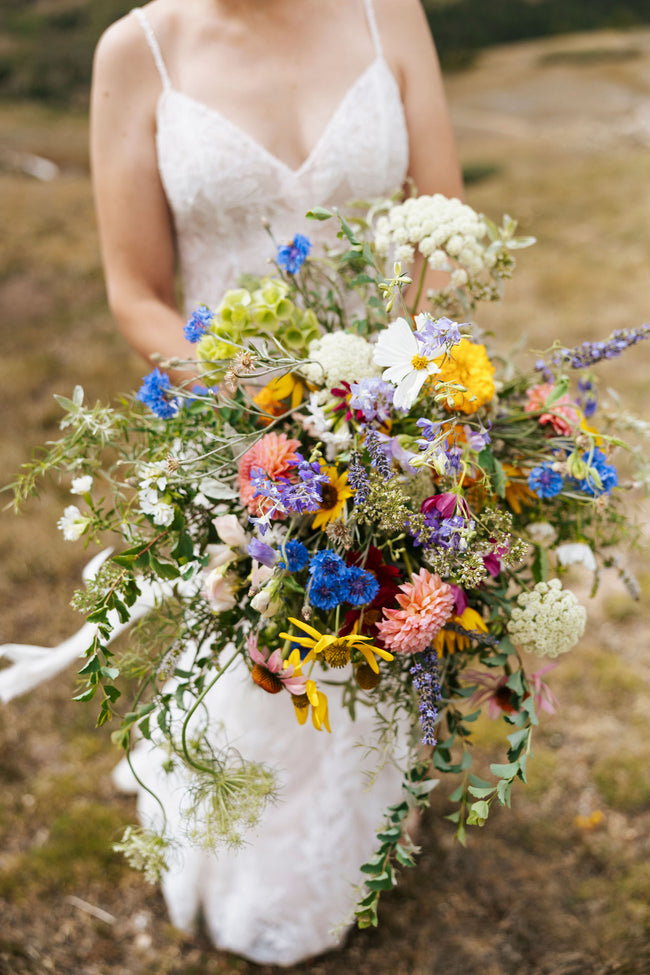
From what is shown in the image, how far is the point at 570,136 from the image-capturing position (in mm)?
10078

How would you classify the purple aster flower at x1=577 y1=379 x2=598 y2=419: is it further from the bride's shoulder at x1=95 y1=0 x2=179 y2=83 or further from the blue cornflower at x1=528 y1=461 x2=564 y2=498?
the bride's shoulder at x1=95 y1=0 x2=179 y2=83

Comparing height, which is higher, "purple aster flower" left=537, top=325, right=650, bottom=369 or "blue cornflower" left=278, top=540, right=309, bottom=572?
"purple aster flower" left=537, top=325, right=650, bottom=369

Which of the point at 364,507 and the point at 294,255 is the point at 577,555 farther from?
the point at 294,255

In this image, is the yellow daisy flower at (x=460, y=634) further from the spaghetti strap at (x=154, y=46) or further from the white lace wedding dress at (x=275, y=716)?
the spaghetti strap at (x=154, y=46)

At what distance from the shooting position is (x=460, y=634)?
1.18 m

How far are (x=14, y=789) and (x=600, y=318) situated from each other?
15.5 feet

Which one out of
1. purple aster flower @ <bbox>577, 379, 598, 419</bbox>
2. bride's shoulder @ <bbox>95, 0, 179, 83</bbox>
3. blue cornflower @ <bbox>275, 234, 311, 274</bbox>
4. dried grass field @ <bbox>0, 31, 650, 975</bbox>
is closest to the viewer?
blue cornflower @ <bbox>275, 234, 311, 274</bbox>

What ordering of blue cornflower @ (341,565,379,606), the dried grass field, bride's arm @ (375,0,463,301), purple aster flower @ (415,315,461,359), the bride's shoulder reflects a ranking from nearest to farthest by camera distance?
purple aster flower @ (415,315,461,359), blue cornflower @ (341,565,379,606), the bride's shoulder, bride's arm @ (375,0,463,301), the dried grass field

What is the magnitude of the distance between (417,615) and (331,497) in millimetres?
206

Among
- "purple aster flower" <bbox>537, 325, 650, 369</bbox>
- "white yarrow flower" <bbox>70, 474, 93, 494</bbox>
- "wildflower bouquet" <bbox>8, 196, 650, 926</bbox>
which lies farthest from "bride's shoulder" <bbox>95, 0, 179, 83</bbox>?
"purple aster flower" <bbox>537, 325, 650, 369</bbox>

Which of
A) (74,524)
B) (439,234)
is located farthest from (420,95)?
(74,524)

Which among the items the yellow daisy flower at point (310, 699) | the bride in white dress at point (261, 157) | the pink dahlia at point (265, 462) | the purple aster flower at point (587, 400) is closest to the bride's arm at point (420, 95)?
the bride in white dress at point (261, 157)

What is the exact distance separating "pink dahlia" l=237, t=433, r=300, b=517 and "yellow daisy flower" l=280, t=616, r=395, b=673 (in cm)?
18

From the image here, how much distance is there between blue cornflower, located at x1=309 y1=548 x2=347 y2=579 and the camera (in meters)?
1.02
